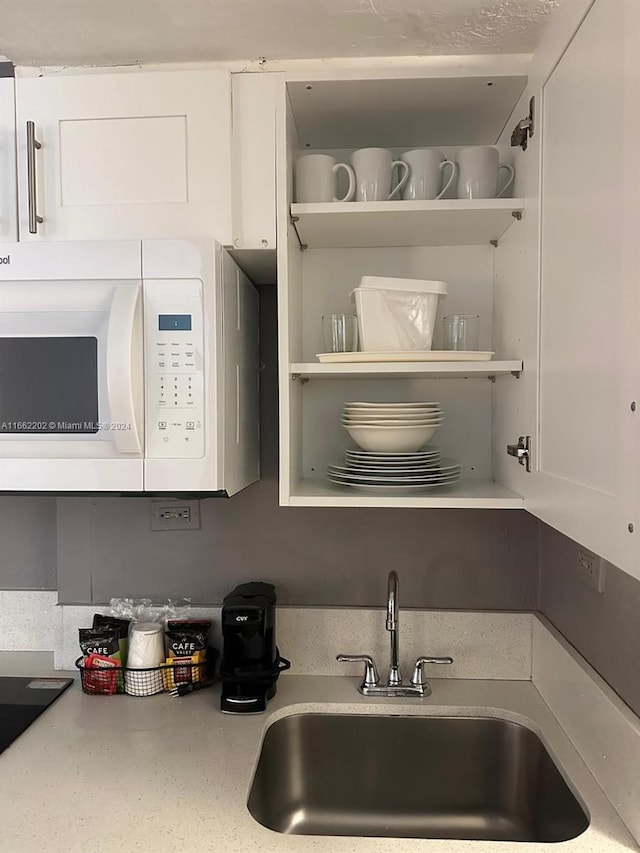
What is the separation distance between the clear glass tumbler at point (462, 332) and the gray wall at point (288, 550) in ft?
1.41

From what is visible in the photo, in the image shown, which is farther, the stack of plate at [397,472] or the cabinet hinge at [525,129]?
the stack of plate at [397,472]

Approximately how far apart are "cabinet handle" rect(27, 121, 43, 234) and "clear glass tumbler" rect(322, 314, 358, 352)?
0.60 m

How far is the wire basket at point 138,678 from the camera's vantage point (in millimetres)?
1465

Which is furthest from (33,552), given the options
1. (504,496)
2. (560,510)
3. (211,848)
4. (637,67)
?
(637,67)

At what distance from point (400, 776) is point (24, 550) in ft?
3.49

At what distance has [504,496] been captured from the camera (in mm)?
1270

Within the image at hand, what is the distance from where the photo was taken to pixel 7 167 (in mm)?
1271

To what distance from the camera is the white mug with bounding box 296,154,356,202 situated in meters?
1.33

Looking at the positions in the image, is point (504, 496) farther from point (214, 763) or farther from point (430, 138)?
point (430, 138)

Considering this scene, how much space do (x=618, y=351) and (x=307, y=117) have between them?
933 millimetres

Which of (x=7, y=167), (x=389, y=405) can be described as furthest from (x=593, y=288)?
(x=7, y=167)

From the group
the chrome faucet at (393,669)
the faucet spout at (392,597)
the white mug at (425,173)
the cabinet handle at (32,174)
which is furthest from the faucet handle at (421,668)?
the cabinet handle at (32,174)

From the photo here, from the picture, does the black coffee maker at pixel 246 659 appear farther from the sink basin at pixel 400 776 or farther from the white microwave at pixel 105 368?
the white microwave at pixel 105 368

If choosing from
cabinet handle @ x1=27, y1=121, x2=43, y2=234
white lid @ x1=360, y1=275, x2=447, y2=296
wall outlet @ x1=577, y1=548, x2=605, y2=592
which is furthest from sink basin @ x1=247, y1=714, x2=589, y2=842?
cabinet handle @ x1=27, y1=121, x2=43, y2=234
